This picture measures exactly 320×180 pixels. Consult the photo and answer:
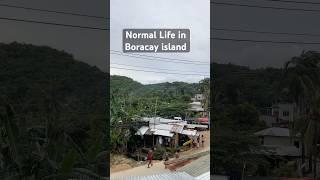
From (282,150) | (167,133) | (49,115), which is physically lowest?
(282,150)

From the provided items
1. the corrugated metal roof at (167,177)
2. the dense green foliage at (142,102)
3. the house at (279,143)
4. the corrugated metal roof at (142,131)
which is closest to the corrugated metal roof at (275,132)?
the house at (279,143)

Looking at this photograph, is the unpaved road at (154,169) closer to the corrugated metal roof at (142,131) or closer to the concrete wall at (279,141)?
the corrugated metal roof at (142,131)

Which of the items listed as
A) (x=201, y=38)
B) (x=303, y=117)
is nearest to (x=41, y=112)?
(x=201, y=38)

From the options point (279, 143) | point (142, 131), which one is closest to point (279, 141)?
point (279, 143)

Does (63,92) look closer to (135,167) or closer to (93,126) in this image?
(93,126)

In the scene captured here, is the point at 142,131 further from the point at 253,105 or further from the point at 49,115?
the point at 253,105

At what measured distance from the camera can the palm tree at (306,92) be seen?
3.38 m

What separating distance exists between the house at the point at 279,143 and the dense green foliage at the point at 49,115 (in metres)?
1.10

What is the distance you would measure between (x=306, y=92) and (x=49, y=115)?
69.9 inches

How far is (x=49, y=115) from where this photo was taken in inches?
138

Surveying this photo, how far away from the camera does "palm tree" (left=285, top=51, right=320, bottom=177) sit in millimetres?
3383

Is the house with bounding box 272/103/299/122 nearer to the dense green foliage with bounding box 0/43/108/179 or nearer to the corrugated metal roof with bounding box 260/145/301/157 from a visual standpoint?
the corrugated metal roof with bounding box 260/145/301/157

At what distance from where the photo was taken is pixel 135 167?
3.29 metres

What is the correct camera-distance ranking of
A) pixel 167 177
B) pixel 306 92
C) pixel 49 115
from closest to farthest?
1. pixel 167 177
2. pixel 306 92
3. pixel 49 115
